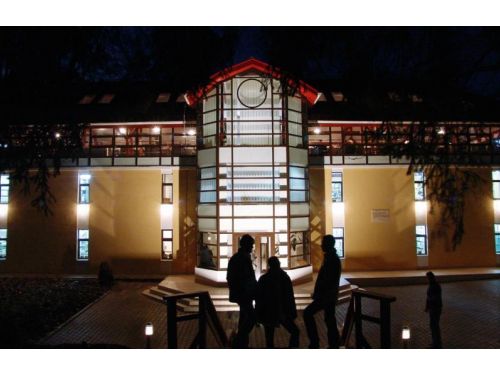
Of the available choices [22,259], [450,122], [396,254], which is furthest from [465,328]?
[22,259]

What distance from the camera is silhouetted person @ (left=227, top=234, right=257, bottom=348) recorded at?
211 inches

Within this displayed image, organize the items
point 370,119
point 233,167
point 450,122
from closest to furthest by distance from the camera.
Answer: point 450,122 < point 233,167 < point 370,119

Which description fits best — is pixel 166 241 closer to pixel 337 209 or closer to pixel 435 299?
pixel 337 209

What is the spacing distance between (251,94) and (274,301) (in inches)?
385

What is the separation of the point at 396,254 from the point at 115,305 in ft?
38.6

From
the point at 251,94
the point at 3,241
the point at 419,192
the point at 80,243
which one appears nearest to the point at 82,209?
the point at 80,243

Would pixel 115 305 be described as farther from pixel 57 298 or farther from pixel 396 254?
pixel 396 254

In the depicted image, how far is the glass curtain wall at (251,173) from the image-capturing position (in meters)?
13.0

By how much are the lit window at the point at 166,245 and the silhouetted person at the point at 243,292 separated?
415 inches

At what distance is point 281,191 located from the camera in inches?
515

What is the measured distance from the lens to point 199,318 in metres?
5.61

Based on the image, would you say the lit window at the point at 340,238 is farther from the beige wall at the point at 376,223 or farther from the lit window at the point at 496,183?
the lit window at the point at 496,183

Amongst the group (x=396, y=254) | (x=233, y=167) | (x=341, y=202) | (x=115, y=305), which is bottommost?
(x=115, y=305)

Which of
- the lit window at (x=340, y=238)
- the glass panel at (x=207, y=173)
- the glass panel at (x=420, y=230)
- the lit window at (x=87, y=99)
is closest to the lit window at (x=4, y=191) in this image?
the lit window at (x=87, y=99)
